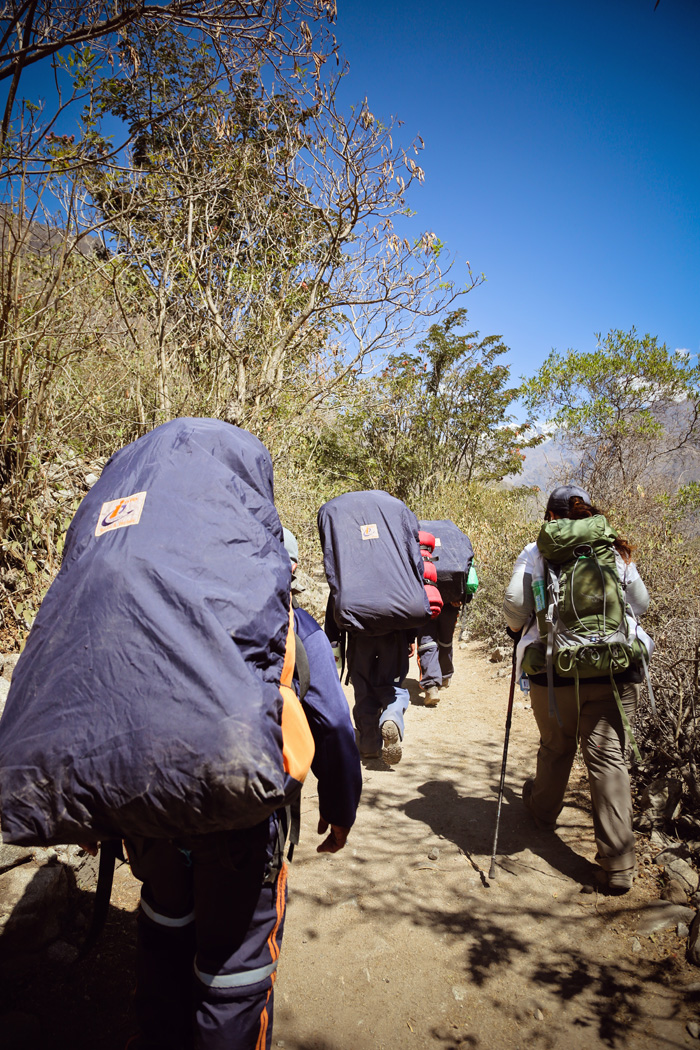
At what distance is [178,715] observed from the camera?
3.30ft

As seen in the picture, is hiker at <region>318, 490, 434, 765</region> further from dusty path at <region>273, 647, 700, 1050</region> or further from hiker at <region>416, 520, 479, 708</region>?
hiker at <region>416, 520, 479, 708</region>

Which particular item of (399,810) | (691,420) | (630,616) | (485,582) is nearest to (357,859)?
(399,810)

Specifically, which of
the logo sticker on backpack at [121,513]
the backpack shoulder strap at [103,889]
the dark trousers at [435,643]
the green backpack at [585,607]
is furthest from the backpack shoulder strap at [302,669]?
the dark trousers at [435,643]

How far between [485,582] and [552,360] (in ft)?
25.4

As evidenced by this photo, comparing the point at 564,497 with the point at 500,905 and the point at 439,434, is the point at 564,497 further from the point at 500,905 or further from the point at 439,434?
the point at 439,434

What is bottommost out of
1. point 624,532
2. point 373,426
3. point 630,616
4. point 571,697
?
point 571,697

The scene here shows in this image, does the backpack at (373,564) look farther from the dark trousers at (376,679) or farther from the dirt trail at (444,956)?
the dirt trail at (444,956)

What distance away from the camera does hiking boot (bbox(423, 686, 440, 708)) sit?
5445 millimetres

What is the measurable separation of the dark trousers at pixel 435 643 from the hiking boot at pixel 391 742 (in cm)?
155

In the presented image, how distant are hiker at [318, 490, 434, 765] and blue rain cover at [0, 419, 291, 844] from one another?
2.46m

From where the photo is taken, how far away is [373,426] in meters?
15.1

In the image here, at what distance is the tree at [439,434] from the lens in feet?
49.5

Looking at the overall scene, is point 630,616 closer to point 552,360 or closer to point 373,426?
point 552,360

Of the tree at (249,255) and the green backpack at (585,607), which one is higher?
the tree at (249,255)
